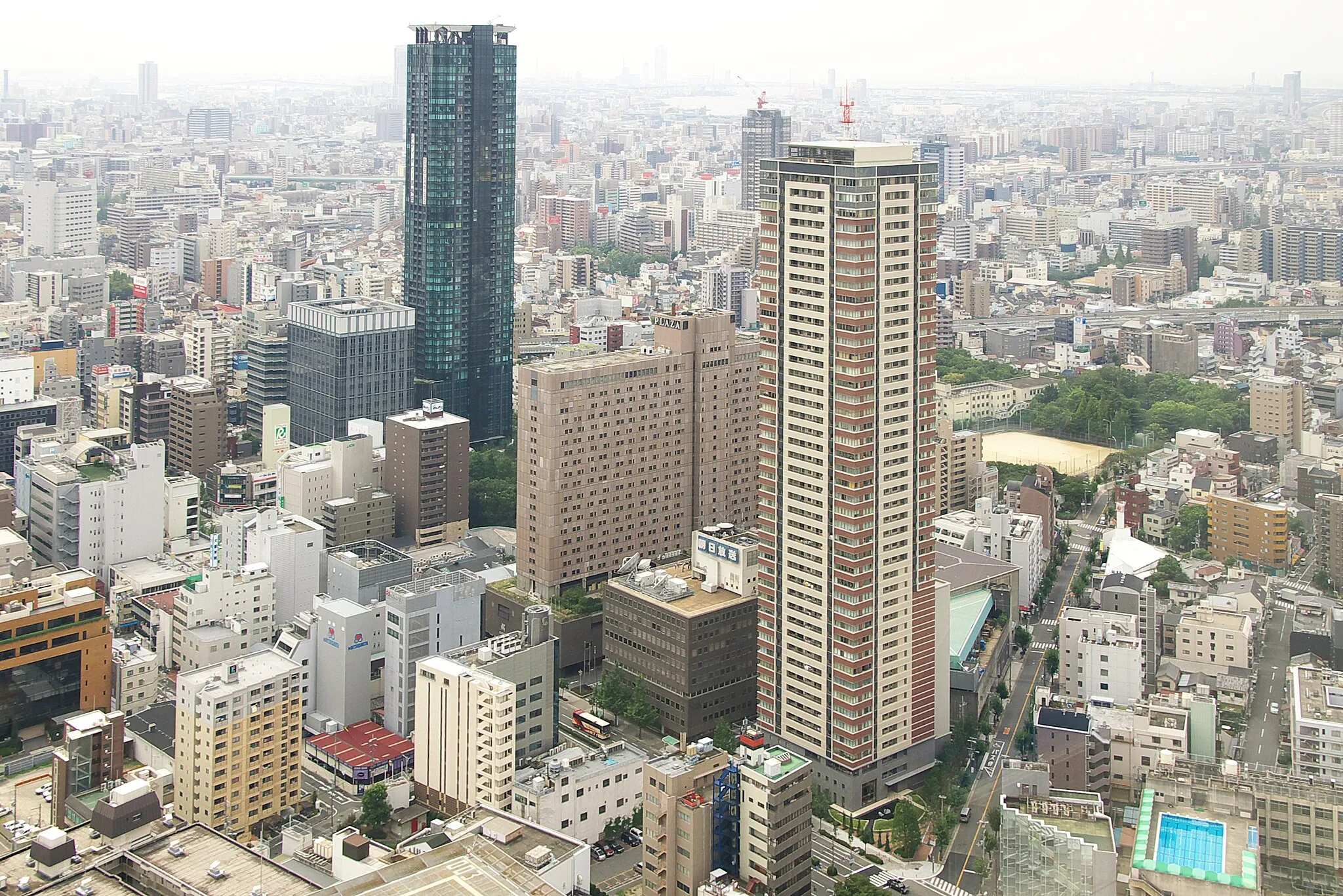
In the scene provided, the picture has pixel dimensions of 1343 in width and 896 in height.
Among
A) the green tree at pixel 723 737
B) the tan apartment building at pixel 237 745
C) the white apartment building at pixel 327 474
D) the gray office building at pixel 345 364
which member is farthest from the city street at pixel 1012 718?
the gray office building at pixel 345 364

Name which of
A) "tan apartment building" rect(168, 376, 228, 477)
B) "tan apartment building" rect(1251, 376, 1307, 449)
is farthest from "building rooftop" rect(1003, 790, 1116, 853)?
"tan apartment building" rect(1251, 376, 1307, 449)

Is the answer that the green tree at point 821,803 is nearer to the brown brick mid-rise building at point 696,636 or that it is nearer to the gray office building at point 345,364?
the brown brick mid-rise building at point 696,636

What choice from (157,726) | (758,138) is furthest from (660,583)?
(758,138)

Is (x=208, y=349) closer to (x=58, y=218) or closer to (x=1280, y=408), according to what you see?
(x=58, y=218)

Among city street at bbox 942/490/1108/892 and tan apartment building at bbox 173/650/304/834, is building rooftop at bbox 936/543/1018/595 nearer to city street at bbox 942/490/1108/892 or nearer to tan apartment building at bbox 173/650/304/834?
city street at bbox 942/490/1108/892

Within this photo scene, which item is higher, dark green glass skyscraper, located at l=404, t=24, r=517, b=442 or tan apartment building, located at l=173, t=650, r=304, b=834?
dark green glass skyscraper, located at l=404, t=24, r=517, b=442
